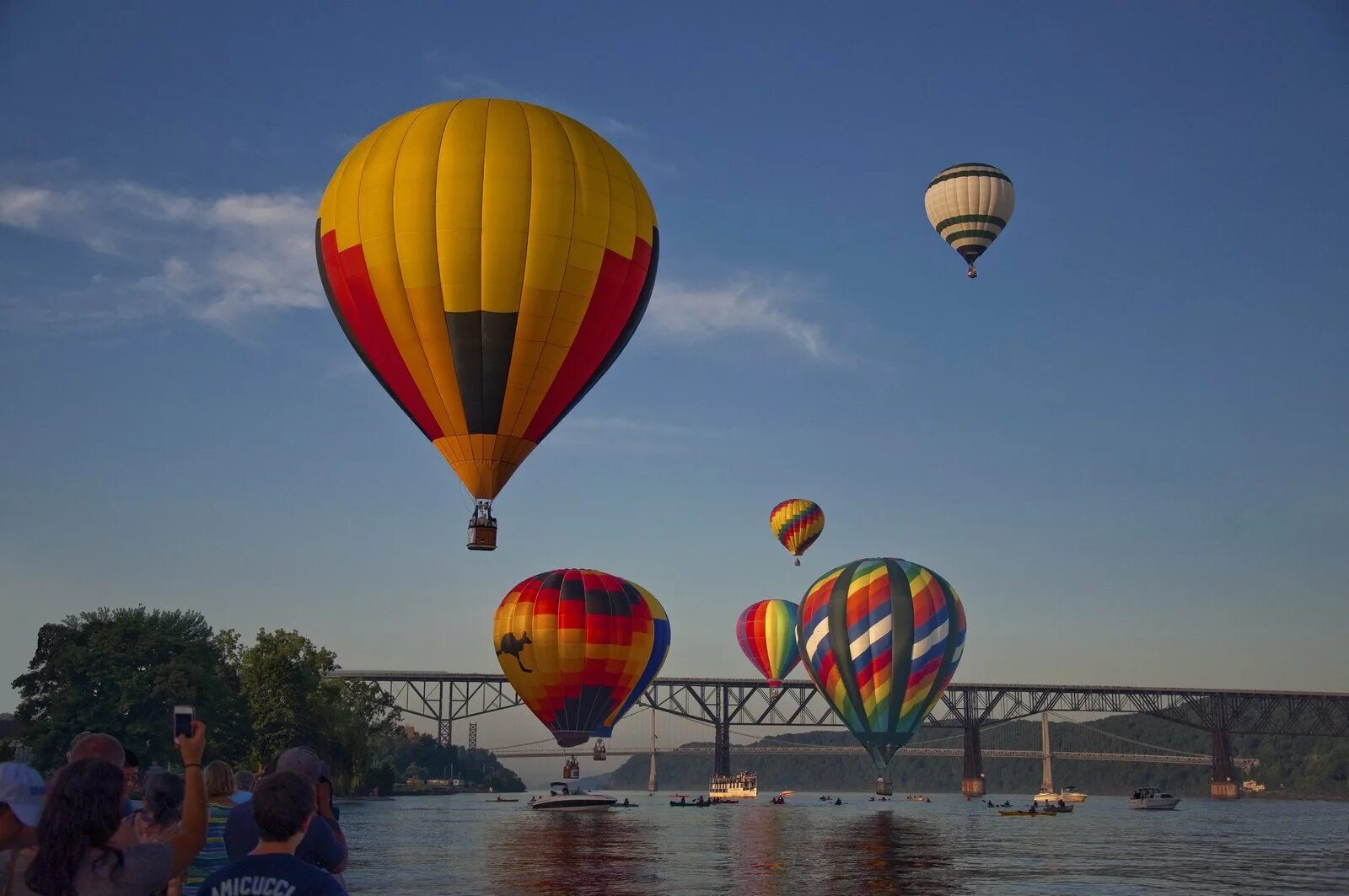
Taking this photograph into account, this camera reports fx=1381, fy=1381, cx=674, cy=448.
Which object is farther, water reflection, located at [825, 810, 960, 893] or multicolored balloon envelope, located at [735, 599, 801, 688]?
multicolored balloon envelope, located at [735, 599, 801, 688]

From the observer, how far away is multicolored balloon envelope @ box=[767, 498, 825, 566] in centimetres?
10012

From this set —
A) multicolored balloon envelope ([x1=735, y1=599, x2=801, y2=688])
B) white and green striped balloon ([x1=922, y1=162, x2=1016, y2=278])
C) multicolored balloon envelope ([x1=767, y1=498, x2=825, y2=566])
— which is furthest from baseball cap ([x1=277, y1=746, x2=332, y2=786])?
multicolored balloon envelope ([x1=735, y1=599, x2=801, y2=688])

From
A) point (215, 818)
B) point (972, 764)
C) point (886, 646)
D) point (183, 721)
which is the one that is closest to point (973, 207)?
point (886, 646)

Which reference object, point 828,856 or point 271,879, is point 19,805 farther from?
point 828,856

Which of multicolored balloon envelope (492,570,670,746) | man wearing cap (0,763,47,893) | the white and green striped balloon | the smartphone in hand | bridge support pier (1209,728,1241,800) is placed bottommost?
bridge support pier (1209,728,1241,800)

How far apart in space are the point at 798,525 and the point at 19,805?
95075 millimetres

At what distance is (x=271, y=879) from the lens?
5668mm

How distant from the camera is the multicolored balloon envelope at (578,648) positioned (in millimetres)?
64875

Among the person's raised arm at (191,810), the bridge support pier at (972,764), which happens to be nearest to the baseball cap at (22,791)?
the person's raised arm at (191,810)

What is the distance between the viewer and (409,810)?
9031 cm

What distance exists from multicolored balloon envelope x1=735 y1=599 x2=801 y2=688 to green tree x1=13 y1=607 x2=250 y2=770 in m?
54.2

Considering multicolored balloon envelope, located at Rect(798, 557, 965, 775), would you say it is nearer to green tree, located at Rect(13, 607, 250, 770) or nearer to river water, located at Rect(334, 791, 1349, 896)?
river water, located at Rect(334, 791, 1349, 896)

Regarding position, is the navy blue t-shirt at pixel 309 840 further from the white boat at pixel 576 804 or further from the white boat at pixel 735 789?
the white boat at pixel 735 789

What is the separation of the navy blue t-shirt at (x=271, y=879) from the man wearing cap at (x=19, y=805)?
34.9 inches
